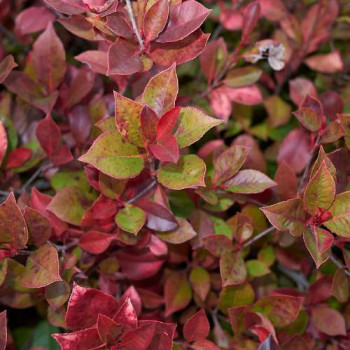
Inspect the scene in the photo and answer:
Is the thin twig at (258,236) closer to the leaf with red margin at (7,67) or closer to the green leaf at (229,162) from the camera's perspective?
the green leaf at (229,162)

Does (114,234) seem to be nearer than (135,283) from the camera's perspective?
Yes

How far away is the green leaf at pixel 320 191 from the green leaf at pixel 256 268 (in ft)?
0.83

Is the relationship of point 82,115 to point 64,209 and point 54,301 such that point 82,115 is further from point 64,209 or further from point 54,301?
point 54,301

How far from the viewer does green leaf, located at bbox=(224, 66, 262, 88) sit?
3.99ft

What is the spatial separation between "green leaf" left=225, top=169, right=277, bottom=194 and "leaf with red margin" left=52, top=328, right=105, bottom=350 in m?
0.37

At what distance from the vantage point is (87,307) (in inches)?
34.0

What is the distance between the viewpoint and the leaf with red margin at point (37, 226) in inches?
36.7

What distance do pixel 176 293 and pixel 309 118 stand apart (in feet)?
1.46

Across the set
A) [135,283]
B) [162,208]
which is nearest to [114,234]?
[162,208]

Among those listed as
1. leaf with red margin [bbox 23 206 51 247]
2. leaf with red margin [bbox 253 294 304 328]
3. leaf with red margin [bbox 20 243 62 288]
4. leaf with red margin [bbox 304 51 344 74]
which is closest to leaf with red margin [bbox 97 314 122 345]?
leaf with red margin [bbox 20 243 62 288]

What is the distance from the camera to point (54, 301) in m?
0.95

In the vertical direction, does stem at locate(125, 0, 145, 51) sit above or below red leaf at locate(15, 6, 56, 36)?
above

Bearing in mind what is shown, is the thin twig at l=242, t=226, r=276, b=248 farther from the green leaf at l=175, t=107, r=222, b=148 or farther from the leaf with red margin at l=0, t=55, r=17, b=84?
the leaf with red margin at l=0, t=55, r=17, b=84

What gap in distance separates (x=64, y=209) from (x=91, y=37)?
329 millimetres
